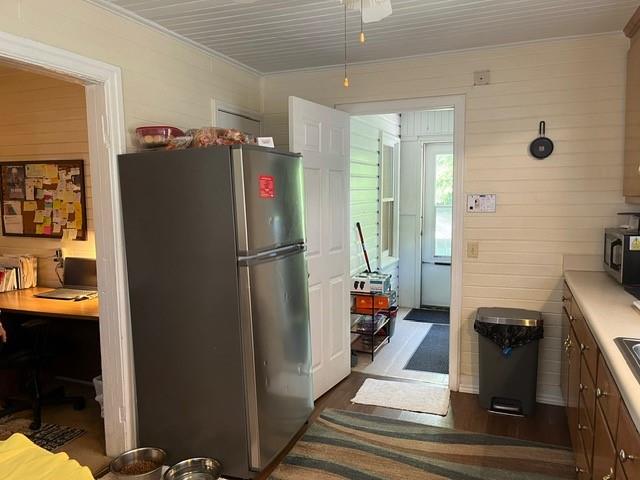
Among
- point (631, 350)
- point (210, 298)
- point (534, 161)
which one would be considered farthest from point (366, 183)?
point (631, 350)

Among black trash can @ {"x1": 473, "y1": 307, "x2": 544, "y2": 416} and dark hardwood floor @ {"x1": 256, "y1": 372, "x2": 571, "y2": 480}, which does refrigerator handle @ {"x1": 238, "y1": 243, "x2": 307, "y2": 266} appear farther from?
black trash can @ {"x1": 473, "y1": 307, "x2": 544, "y2": 416}

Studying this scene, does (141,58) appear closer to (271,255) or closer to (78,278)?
(271,255)

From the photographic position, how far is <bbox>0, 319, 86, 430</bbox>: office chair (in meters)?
3.05

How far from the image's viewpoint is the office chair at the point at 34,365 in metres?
3.05

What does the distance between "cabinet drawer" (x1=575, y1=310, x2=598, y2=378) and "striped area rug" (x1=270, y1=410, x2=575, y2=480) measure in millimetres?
795

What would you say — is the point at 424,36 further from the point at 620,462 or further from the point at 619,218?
the point at 620,462

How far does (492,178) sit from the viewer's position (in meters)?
3.37

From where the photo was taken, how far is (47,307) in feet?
10.4

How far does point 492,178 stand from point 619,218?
2.70ft

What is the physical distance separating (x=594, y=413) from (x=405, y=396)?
178 centimetres

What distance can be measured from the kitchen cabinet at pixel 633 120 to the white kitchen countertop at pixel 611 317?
0.54 metres

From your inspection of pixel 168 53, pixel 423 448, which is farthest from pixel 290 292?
pixel 168 53

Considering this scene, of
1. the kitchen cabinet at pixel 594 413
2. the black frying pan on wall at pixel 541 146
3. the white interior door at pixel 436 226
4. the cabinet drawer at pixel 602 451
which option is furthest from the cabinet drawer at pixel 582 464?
the white interior door at pixel 436 226

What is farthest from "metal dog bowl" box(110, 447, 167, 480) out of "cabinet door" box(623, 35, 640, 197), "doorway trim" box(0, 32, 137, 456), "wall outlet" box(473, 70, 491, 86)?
"wall outlet" box(473, 70, 491, 86)
